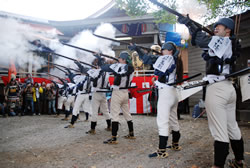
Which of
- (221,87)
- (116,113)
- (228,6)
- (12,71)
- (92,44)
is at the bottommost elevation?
(116,113)

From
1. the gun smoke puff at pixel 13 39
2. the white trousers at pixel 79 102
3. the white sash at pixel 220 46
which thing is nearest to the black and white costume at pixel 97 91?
the white trousers at pixel 79 102

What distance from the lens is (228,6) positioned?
728 cm

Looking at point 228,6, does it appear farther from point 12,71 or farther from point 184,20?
point 12,71

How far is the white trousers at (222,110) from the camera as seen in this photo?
300 cm

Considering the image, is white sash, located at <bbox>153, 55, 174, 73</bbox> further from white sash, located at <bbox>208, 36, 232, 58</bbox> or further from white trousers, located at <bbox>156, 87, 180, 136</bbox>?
white sash, located at <bbox>208, 36, 232, 58</bbox>

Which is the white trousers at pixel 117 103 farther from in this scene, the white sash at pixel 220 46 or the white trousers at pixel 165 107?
the white sash at pixel 220 46

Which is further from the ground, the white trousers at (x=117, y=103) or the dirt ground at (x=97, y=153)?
the white trousers at (x=117, y=103)

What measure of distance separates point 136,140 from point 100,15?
1609cm

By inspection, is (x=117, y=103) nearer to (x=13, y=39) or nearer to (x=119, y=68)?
(x=119, y=68)

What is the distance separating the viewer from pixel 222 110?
3.02 meters

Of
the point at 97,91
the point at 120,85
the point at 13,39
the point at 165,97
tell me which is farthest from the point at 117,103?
the point at 13,39

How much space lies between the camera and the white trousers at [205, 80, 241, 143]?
2996mm

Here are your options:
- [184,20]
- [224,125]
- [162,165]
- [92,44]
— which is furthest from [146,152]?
[92,44]

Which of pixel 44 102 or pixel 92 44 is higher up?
pixel 92 44
